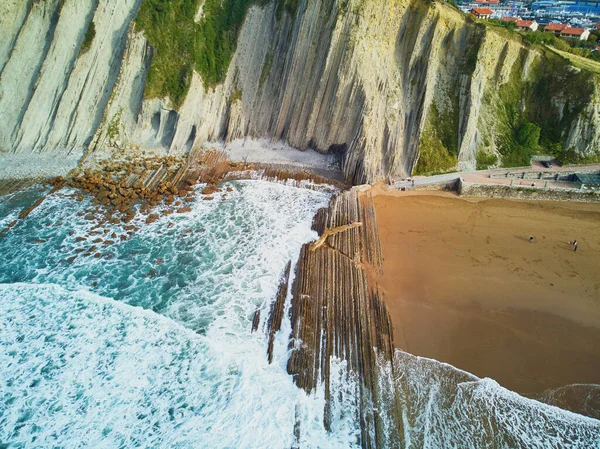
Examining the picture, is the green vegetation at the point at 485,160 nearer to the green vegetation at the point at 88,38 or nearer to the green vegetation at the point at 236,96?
the green vegetation at the point at 236,96

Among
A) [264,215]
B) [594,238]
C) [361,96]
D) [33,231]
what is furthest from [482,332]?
[33,231]

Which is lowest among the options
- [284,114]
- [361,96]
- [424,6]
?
[284,114]

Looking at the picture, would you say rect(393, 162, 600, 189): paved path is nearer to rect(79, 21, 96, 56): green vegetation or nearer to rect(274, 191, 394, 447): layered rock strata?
rect(274, 191, 394, 447): layered rock strata

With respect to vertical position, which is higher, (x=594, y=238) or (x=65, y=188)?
(x=594, y=238)

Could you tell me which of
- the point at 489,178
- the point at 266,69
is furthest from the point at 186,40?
the point at 489,178

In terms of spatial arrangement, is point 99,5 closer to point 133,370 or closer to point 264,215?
point 264,215

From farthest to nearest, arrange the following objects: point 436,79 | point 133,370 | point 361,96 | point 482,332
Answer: point 436,79 → point 361,96 → point 482,332 → point 133,370
